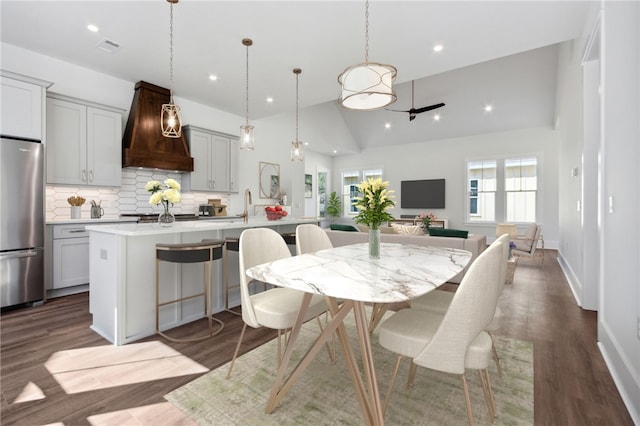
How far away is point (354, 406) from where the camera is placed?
1664 millimetres

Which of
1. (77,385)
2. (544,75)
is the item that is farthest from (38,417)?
(544,75)

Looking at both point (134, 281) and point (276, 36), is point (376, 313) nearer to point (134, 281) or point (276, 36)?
point (134, 281)

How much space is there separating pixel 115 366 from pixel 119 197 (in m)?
3.30

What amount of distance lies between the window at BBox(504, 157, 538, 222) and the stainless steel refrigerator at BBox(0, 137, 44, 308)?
9.49 meters

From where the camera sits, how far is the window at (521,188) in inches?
313

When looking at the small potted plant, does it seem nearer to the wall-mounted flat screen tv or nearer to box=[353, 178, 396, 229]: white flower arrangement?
the wall-mounted flat screen tv

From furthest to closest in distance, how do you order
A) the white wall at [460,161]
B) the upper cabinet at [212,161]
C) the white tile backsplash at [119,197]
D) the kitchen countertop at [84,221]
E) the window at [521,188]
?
the window at [521,188] → the white wall at [460,161] → the upper cabinet at [212,161] → the white tile backsplash at [119,197] → the kitchen countertop at [84,221]

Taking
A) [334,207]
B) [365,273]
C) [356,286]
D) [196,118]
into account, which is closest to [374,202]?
[365,273]

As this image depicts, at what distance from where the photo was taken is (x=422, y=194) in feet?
30.9

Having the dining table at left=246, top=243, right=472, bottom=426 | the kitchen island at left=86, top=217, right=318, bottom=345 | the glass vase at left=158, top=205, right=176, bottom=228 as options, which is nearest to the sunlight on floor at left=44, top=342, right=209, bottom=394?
the kitchen island at left=86, top=217, right=318, bottom=345

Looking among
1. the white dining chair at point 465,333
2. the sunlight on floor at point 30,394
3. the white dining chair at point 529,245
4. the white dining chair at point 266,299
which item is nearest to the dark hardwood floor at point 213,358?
the sunlight on floor at point 30,394

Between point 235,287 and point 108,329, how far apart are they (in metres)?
1.16

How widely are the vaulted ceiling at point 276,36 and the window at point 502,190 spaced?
5188 millimetres

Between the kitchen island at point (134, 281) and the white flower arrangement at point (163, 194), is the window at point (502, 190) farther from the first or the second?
the white flower arrangement at point (163, 194)
